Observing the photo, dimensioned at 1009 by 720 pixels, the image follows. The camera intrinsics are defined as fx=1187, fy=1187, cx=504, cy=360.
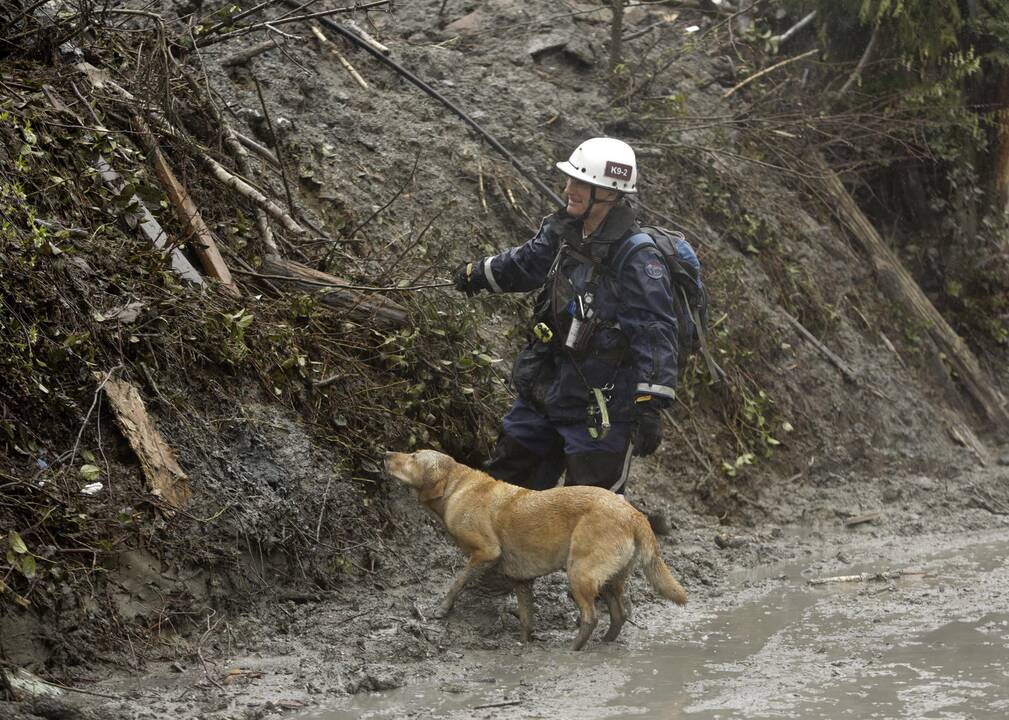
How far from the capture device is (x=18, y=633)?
17.3 ft

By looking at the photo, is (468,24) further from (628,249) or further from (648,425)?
(648,425)

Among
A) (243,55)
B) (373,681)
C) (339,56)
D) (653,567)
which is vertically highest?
(243,55)

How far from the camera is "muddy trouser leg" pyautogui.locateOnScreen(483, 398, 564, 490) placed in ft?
24.0

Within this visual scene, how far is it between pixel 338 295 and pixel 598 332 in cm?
201

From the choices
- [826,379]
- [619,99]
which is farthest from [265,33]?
[826,379]

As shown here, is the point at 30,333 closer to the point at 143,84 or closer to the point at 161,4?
the point at 143,84

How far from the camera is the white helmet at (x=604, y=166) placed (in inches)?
275

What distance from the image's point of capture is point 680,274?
704 centimetres

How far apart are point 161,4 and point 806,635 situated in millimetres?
7679

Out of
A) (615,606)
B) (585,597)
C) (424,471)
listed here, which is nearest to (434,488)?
(424,471)

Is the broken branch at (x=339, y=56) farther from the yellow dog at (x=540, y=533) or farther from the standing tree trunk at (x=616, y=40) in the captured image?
the yellow dog at (x=540, y=533)

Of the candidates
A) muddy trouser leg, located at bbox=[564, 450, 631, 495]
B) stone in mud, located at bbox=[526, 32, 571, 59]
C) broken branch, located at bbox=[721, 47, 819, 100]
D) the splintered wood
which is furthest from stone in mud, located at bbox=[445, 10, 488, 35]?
the splintered wood

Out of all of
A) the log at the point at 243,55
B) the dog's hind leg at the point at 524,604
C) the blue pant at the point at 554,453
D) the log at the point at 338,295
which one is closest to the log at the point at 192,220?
the log at the point at 338,295

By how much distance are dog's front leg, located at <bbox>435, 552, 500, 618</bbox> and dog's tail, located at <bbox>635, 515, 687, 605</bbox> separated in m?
0.80
